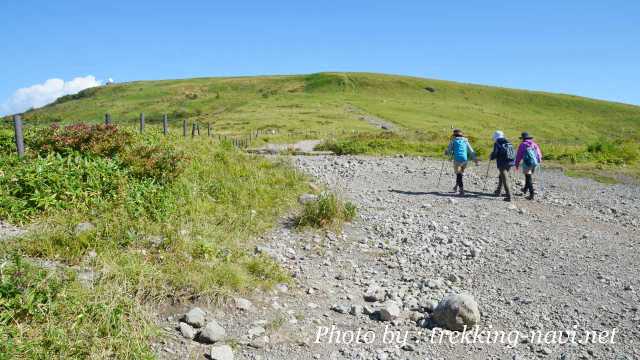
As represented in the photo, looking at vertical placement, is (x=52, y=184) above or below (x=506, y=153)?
below

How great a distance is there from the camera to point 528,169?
15.7 metres

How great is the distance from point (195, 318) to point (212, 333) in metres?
0.35

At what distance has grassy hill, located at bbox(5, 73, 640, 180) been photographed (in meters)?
60.1

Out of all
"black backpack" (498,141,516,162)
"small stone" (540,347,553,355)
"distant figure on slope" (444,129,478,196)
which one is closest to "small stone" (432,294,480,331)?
"small stone" (540,347,553,355)

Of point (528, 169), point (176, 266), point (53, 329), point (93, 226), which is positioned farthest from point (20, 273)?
point (528, 169)

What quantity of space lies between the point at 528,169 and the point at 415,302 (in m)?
9.91

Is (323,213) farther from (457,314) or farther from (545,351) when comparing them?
(545,351)

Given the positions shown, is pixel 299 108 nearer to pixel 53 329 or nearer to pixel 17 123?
pixel 17 123

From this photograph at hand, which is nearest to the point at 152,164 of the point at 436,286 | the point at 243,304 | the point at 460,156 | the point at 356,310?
the point at 243,304

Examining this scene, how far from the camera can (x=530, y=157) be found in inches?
614

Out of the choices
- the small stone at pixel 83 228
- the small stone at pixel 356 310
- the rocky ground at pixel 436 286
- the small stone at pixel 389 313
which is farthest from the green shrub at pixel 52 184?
the small stone at pixel 389 313

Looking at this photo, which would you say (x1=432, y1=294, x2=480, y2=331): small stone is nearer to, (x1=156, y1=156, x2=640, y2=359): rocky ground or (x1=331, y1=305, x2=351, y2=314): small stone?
(x1=156, y1=156, x2=640, y2=359): rocky ground

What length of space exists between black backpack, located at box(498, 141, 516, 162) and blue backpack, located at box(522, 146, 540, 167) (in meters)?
0.40

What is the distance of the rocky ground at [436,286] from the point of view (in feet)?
21.0
